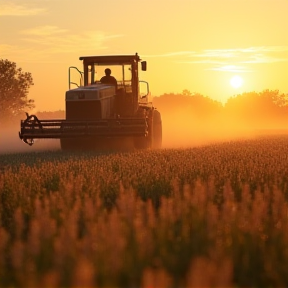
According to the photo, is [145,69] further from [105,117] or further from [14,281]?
[14,281]

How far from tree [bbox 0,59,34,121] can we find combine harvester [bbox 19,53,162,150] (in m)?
42.5

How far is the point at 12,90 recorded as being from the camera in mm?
65000

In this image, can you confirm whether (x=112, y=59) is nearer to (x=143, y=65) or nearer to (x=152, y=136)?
(x=143, y=65)

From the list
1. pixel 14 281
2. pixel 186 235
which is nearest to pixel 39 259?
pixel 14 281

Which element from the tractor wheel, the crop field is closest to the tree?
the tractor wheel

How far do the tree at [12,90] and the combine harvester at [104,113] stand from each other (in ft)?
139

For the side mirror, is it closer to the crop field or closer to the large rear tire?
the large rear tire

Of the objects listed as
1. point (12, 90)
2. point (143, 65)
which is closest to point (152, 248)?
point (143, 65)

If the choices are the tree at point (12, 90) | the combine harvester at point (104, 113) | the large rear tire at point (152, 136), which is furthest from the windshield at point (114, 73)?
the tree at point (12, 90)

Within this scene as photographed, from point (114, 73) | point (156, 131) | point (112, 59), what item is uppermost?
point (112, 59)

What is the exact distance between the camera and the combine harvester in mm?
20141

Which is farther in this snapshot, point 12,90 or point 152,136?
point 12,90

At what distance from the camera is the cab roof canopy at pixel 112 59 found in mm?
21141

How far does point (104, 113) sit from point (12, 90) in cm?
4553
